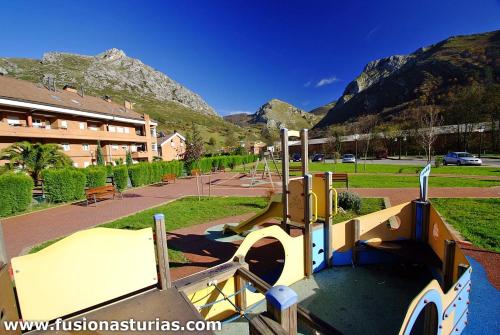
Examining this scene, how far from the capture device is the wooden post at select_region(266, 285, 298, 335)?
1.74 m

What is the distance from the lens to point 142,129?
3456 cm

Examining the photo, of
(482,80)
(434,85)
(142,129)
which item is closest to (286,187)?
(142,129)

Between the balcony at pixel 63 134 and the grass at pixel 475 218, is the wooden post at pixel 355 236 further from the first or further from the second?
the balcony at pixel 63 134

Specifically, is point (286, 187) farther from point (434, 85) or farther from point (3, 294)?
point (434, 85)

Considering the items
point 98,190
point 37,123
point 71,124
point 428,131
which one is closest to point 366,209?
point 98,190

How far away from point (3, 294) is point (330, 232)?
4391 mm

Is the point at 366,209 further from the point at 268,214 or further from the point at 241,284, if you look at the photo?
the point at 241,284

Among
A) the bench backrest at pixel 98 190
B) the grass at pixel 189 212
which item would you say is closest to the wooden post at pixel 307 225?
the grass at pixel 189 212

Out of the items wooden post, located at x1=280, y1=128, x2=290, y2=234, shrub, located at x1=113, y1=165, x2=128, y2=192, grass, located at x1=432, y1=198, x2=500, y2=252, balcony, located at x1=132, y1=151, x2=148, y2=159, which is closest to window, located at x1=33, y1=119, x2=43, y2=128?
balcony, located at x1=132, y1=151, x2=148, y2=159

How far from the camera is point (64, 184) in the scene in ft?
42.3

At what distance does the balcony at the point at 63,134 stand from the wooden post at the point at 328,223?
2575cm

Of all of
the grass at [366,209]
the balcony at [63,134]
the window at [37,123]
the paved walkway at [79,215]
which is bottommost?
the paved walkway at [79,215]

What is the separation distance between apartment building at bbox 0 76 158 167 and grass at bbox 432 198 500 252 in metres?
28.6

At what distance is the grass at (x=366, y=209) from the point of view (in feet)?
25.5
